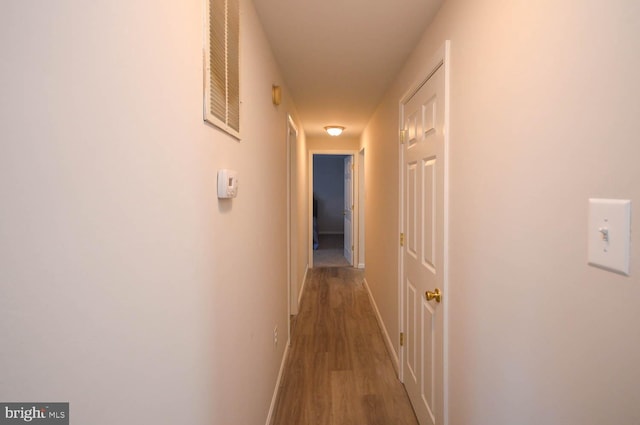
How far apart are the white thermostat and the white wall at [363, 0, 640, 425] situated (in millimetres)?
926

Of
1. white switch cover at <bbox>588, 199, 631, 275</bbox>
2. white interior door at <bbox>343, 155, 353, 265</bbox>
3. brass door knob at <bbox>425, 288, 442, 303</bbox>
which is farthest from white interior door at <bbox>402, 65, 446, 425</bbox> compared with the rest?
white interior door at <bbox>343, 155, 353, 265</bbox>

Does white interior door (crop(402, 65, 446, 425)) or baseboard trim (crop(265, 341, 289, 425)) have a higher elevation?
white interior door (crop(402, 65, 446, 425))

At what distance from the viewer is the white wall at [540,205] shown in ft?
2.13

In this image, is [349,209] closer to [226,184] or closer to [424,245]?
[424,245]

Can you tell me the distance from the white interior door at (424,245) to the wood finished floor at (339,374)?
209 mm

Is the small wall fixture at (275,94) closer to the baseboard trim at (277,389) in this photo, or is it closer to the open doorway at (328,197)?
the baseboard trim at (277,389)

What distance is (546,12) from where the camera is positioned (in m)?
0.86

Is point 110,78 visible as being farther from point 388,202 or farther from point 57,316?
point 388,202

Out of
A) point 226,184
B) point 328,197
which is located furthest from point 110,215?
point 328,197

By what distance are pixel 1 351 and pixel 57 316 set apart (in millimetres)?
73

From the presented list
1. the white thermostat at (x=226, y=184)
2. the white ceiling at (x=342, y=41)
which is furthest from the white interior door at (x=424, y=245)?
the white thermostat at (x=226, y=184)

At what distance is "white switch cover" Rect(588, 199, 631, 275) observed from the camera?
63 cm

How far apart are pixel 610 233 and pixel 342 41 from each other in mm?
1831

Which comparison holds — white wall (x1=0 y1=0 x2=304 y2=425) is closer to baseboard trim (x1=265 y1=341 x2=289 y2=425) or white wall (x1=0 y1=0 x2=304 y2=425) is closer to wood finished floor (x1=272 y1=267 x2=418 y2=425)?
baseboard trim (x1=265 y1=341 x2=289 y2=425)
